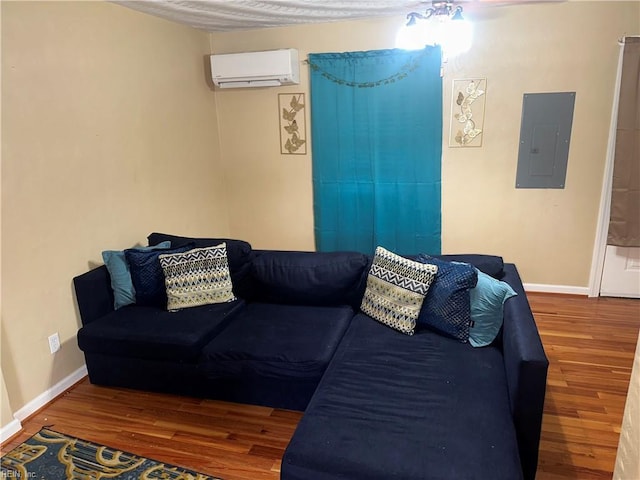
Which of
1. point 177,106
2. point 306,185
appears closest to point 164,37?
point 177,106

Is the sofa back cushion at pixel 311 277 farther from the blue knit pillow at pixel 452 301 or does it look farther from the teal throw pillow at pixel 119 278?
the teal throw pillow at pixel 119 278

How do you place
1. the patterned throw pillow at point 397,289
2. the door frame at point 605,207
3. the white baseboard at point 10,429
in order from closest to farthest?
the white baseboard at point 10,429 < the patterned throw pillow at point 397,289 < the door frame at point 605,207

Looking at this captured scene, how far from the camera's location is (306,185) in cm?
439

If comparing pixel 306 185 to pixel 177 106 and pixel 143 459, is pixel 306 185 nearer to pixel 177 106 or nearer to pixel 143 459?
pixel 177 106

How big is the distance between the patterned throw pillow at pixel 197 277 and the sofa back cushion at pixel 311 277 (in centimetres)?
22

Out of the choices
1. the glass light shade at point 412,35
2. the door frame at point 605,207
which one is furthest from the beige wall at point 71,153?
the door frame at point 605,207

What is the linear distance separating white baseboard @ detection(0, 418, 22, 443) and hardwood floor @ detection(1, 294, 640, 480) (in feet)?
0.10

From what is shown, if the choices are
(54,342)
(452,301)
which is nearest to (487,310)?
(452,301)

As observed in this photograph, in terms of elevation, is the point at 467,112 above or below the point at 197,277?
above

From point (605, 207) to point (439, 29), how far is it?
2.02m

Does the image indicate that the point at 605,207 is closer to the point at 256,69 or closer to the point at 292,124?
the point at 292,124

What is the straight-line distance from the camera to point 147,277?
2918 millimetres

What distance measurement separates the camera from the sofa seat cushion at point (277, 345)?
2.37m

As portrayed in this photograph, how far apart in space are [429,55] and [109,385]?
137 inches
